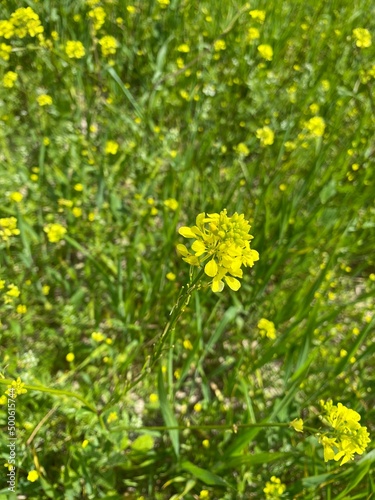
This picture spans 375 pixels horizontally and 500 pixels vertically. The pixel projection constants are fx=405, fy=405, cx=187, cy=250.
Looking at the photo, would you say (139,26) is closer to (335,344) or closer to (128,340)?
(128,340)

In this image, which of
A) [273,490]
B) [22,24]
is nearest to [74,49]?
[22,24]

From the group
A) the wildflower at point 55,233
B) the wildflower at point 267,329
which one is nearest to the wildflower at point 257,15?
the wildflower at point 55,233

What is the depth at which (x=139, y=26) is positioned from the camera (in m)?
2.84

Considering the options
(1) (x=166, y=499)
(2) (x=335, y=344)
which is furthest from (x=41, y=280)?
(2) (x=335, y=344)

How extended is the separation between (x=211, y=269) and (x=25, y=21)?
168cm

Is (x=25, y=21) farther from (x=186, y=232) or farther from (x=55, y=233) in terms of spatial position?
(x=186, y=232)

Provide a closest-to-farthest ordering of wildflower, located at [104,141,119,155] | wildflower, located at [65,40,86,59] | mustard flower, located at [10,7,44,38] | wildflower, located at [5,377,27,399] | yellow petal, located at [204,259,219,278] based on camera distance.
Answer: yellow petal, located at [204,259,219,278], wildflower, located at [5,377,27,399], mustard flower, located at [10,7,44,38], wildflower, located at [65,40,86,59], wildflower, located at [104,141,119,155]

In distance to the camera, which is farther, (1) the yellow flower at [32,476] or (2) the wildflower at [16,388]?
(1) the yellow flower at [32,476]

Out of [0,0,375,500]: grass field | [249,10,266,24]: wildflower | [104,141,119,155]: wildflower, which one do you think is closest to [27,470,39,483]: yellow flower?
[0,0,375,500]: grass field

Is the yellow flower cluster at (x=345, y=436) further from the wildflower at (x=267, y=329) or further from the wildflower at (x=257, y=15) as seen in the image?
the wildflower at (x=257, y=15)

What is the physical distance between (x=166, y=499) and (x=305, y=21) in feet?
11.3

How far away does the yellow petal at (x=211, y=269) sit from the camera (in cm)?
86

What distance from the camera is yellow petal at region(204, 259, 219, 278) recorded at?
0.86 meters

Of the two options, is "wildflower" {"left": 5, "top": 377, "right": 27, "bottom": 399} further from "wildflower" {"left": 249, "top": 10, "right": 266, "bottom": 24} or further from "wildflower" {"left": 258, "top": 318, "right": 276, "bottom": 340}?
"wildflower" {"left": 249, "top": 10, "right": 266, "bottom": 24}
